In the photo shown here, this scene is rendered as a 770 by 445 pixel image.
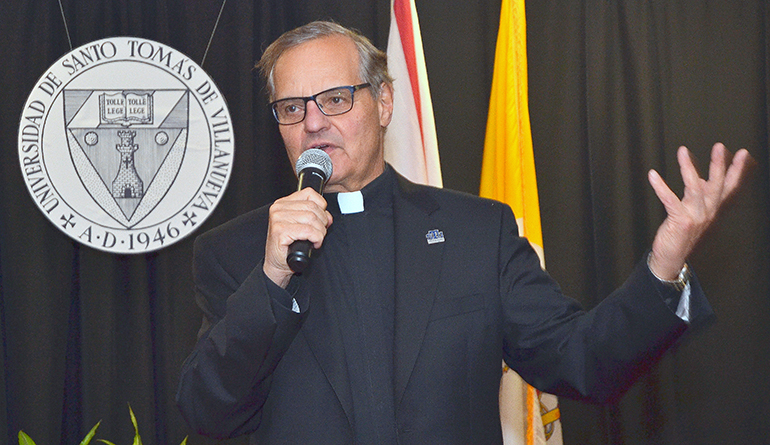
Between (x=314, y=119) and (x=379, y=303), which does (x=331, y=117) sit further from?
(x=379, y=303)

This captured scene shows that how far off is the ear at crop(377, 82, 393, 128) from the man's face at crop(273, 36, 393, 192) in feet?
0.32

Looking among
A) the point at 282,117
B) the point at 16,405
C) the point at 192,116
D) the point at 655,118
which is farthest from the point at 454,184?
the point at 16,405

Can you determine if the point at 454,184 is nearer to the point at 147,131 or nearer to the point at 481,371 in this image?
the point at 147,131

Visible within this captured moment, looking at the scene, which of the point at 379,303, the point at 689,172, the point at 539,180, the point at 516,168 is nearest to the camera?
the point at 689,172

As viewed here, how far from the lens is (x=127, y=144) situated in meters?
3.21

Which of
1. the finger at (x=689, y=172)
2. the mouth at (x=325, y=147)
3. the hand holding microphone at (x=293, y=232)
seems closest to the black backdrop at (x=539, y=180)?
the mouth at (x=325, y=147)

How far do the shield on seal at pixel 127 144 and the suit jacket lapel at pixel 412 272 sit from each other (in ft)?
5.78

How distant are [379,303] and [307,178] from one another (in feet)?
1.24

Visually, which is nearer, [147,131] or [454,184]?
[147,131]

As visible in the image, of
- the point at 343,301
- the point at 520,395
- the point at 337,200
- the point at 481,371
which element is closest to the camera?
the point at 481,371

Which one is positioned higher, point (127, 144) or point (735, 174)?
point (127, 144)

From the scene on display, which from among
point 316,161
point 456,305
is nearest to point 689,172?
point 456,305

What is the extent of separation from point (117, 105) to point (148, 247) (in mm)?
665

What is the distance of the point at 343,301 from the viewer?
1.64 metres
